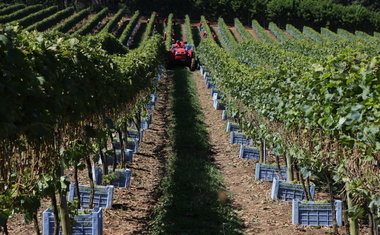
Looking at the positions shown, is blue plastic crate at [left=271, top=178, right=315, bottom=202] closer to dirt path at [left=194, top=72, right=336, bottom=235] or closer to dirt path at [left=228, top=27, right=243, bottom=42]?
dirt path at [left=194, top=72, right=336, bottom=235]

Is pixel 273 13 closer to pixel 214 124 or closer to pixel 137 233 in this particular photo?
pixel 214 124

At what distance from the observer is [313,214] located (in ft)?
31.3

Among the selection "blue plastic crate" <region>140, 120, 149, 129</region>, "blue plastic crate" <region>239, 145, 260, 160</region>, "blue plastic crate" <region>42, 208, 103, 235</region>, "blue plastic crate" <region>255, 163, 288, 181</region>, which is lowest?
"blue plastic crate" <region>42, 208, 103, 235</region>

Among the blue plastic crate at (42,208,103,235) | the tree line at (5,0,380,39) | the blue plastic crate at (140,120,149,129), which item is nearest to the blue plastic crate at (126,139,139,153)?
the blue plastic crate at (140,120,149,129)

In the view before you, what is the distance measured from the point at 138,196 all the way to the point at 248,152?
4.65 meters

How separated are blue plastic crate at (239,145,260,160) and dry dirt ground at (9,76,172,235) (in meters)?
2.18

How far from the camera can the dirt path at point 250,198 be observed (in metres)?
9.46

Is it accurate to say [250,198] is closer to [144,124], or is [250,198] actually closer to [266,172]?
[266,172]

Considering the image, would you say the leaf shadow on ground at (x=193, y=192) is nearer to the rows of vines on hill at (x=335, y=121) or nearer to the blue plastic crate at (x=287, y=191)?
the blue plastic crate at (x=287, y=191)

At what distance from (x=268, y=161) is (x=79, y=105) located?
893cm

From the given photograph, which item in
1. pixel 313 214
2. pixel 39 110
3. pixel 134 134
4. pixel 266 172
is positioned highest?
pixel 134 134

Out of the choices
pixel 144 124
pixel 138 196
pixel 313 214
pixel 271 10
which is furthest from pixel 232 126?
pixel 271 10

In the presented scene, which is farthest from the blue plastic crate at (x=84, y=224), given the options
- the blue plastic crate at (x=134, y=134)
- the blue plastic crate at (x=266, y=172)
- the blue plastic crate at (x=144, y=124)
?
the blue plastic crate at (x=144, y=124)

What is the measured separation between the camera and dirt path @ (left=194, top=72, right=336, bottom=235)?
9461 mm
